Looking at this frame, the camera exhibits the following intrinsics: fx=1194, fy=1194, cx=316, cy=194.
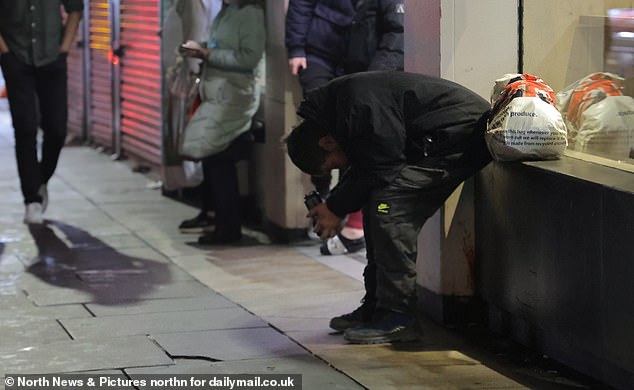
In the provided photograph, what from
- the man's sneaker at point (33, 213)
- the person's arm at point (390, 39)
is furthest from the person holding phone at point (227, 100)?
the man's sneaker at point (33, 213)

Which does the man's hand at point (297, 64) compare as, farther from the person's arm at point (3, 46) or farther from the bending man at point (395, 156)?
the person's arm at point (3, 46)

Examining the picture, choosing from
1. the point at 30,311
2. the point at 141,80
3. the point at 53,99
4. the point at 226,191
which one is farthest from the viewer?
the point at 141,80

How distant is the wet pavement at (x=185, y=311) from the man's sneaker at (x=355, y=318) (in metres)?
Result: 0.06

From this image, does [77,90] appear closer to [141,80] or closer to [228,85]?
[141,80]

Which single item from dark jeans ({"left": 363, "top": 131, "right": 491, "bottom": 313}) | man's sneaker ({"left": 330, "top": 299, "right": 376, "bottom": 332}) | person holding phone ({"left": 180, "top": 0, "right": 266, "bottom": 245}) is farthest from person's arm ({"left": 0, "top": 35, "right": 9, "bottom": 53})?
dark jeans ({"left": 363, "top": 131, "right": 491, "bottom": 313})

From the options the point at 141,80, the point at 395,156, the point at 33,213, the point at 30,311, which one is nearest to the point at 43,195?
the point at 33,213

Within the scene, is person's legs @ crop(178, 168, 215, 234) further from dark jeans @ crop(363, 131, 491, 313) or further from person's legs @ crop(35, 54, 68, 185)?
dark jeans @ crop(363, 131, 491, 313)

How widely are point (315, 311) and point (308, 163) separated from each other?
1052 millimetres

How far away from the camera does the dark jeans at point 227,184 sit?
27.9 ft

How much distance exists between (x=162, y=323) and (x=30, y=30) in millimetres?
3522

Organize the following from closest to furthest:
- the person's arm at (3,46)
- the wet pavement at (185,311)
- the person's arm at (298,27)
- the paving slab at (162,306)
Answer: the wet pavement at (185,311) → the paving slab at (162,306) → the person's arm at (298,27) → the person's arm at (3,46)

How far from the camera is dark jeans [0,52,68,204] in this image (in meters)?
8.98

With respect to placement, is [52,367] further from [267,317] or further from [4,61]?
[4,61]

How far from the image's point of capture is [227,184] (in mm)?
8508
